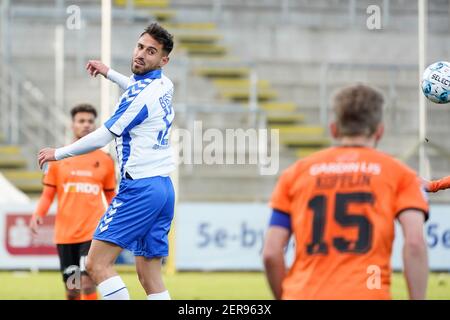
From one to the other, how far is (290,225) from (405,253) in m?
0.49

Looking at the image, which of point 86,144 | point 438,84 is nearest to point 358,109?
point 86,144

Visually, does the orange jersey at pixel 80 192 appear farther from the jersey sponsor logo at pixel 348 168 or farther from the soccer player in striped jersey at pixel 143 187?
the jersey sponsor logo at pixel 348 168

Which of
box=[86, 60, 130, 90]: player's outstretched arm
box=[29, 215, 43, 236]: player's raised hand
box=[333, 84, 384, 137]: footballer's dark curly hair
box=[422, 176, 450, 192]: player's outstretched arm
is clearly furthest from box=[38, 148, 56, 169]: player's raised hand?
box=[333, 84, 384, 137]: footballer's dark curly hair

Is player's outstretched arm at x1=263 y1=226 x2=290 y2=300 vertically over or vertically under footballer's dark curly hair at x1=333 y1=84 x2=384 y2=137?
under

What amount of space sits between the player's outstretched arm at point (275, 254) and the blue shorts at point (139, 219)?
10.4 ft

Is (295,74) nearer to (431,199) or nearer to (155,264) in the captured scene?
(431,199)

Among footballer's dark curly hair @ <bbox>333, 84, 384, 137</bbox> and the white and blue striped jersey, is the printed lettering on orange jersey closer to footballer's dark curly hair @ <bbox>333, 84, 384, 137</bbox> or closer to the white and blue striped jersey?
footballer's dark curly hair @ <bbox>333, 84, 384, 137</bbox>

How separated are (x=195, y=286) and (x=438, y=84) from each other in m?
6.18

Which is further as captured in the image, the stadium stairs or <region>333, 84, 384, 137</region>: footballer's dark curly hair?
the stadium stairs

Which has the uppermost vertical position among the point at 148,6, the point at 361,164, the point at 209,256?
the point at 148,6

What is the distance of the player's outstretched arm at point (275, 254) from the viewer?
4555mm

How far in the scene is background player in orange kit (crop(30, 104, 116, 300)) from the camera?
1006cm
